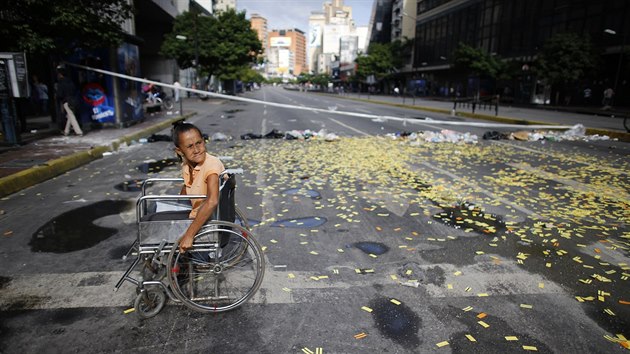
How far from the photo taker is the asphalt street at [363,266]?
297 cm

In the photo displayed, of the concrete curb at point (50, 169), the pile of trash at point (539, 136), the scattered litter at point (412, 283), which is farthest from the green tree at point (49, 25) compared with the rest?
the pile of trash at point (539, 136)

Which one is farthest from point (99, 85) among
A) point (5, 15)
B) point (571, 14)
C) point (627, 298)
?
point (571, 14)

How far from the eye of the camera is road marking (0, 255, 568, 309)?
346cm

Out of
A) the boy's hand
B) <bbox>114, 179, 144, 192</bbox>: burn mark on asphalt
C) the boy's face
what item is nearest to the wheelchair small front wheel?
the boy's hand

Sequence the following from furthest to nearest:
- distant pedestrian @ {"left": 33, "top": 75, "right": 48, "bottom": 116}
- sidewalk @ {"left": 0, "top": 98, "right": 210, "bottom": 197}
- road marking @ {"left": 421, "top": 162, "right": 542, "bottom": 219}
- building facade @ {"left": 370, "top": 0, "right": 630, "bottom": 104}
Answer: building facade @ {"left": 370, "top": 0, "right": 630, "bottom": 104}
distant pedestrian @ {"left": 33, "top": 75, "right": 48, "bottom": 116}
sidewalk @ {"left": 0, "top": 98, "right": 210, "bottom": 197}
road marking @ {"left": 421, "top": 162, "right": 542, "bottom": 219}

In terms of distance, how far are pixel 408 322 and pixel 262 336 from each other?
A: 1135mm

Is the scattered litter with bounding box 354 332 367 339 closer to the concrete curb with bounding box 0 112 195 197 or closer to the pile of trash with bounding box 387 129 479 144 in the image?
the concrete curb with bounding box 0 112 195 197

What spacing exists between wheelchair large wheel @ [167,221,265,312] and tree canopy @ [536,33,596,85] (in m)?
38.4

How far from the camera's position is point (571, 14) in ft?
134

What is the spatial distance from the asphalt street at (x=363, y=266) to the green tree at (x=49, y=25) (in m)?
4.12

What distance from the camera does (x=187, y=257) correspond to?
10.9ft

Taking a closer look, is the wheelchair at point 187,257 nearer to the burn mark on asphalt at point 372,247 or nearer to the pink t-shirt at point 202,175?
the pink t-shirt at point 202,175

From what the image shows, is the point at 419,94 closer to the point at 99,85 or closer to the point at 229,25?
the point at 229,25

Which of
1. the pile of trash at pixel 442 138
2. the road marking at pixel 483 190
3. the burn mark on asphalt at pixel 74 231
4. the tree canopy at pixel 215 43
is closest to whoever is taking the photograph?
the burn mark on asphalt at pixel 74 231
